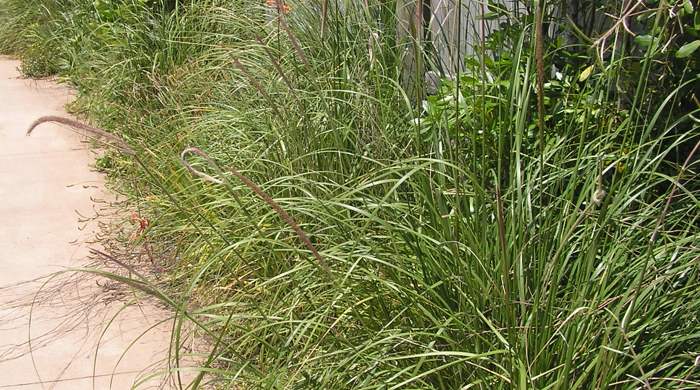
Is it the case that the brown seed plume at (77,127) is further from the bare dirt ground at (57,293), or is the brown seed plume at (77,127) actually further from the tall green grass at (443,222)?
the bare dirt ground at (57,293)

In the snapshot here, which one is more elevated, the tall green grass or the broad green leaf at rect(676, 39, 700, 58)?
the broad green leaf at rect(676, 39, 700, 58)

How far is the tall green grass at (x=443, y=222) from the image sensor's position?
2826 millimetres

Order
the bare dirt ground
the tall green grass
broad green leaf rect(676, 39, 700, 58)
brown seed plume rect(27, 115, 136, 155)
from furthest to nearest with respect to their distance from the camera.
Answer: the bare dirt ground, broad green leaf rect(676, 39, 700, 58), the tall green grass, brown seed plume rect(27, 115, 136, 155)

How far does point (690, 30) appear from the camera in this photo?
3389 millimetres

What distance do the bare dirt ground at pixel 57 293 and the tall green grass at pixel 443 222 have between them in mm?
323

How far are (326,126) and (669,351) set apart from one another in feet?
6.69

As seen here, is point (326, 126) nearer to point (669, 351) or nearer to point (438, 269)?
point (438, 269)

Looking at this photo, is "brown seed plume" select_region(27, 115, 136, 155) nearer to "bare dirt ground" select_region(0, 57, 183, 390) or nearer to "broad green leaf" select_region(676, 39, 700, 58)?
"bare dirt ground" select_region(0, 57, 183, 390)

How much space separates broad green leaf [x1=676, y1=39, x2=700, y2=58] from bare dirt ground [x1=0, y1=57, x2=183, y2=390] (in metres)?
2.00

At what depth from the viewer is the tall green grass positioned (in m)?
2.83

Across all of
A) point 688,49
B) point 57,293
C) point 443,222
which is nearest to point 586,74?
point 688,49

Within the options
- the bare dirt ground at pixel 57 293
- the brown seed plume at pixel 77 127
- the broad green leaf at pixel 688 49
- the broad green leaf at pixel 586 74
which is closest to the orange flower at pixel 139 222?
the bare dirt ground at pixel 57 293

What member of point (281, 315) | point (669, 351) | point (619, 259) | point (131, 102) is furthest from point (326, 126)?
point (131, 102)

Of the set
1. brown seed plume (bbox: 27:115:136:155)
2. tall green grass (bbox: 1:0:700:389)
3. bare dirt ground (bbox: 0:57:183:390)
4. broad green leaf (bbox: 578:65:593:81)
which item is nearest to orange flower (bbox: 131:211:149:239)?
tall green grass (bbox: 1:0:700:389)
